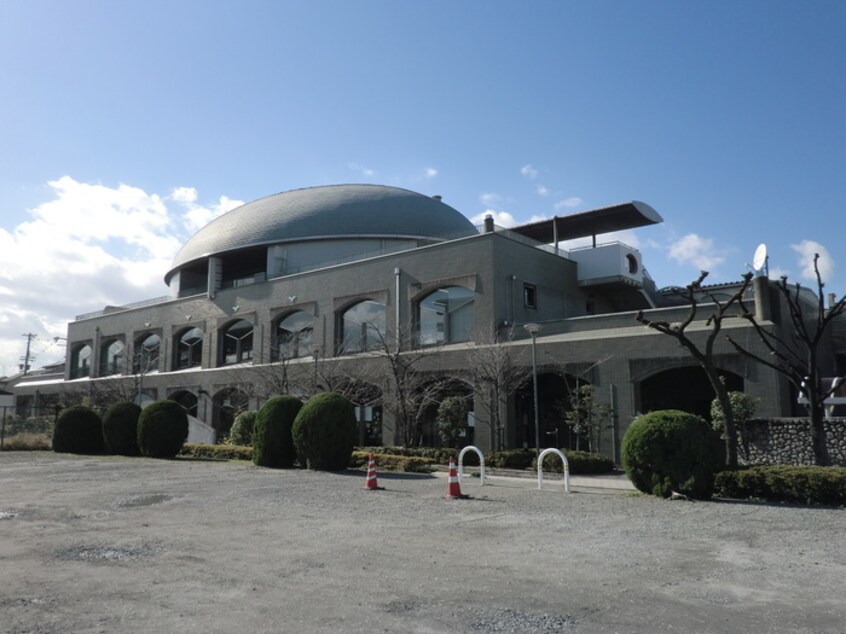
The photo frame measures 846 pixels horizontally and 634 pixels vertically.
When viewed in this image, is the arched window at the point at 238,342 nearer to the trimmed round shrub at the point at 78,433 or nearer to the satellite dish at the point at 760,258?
the trimmed round shrub at the point at 78,433

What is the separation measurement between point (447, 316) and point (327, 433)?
12.8 metres

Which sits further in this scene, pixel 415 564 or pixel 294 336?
pixel 294 336

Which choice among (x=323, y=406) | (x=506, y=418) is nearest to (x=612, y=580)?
(x=323, y=406)

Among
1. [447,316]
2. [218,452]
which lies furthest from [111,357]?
[447,316]

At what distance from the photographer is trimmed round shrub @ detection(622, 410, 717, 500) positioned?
43.7 ft

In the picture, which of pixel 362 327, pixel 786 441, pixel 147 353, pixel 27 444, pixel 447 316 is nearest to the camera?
pixel 786 441

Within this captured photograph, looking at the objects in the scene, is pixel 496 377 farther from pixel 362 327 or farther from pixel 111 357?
pixel 111 357

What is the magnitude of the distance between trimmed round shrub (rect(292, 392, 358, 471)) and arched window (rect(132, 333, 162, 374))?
100 feet

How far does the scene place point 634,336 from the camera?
84.1 ft

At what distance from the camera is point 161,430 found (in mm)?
27281

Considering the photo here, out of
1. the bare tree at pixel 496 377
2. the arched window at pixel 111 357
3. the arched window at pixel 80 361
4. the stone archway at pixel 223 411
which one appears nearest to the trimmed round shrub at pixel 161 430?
the bare tree at pixel 496 377

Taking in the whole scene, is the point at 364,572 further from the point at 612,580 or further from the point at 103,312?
the point at 103,312

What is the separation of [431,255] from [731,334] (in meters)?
14.4

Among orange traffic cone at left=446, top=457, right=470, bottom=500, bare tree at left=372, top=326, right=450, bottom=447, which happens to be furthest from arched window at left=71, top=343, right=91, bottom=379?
orange traffic cone at left=446, top=457, right=470, bottom=500
